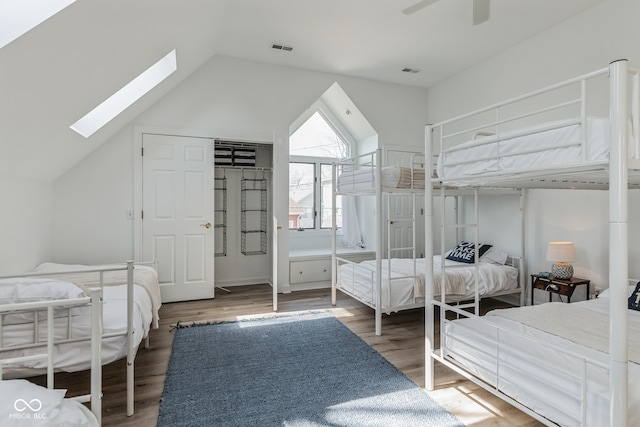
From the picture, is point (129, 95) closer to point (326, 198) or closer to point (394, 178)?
point (394, 178)

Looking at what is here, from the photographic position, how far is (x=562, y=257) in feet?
10.2

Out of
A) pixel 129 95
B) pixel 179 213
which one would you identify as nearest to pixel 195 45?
pixel 129 95

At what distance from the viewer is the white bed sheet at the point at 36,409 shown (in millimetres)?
1007

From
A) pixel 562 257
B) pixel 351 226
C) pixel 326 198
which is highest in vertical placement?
pixel 326 198

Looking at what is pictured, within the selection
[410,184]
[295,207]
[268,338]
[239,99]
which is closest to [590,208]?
[410,184]

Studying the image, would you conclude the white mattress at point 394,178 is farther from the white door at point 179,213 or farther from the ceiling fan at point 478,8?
the white door at point 179,213

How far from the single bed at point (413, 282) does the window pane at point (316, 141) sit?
7.08 ft

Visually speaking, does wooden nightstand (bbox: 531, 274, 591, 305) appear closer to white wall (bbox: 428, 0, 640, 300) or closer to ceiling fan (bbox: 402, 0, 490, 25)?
white wall (bbox: 428, 0, 640, 300)

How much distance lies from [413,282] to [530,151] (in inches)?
77.0

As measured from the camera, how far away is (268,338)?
296cm

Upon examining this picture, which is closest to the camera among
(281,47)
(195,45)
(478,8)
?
(478,8)

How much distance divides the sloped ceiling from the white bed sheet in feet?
4.71

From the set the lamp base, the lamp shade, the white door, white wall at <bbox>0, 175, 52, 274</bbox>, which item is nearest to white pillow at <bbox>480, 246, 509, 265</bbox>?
the lamp base

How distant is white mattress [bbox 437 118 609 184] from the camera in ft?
4.22
